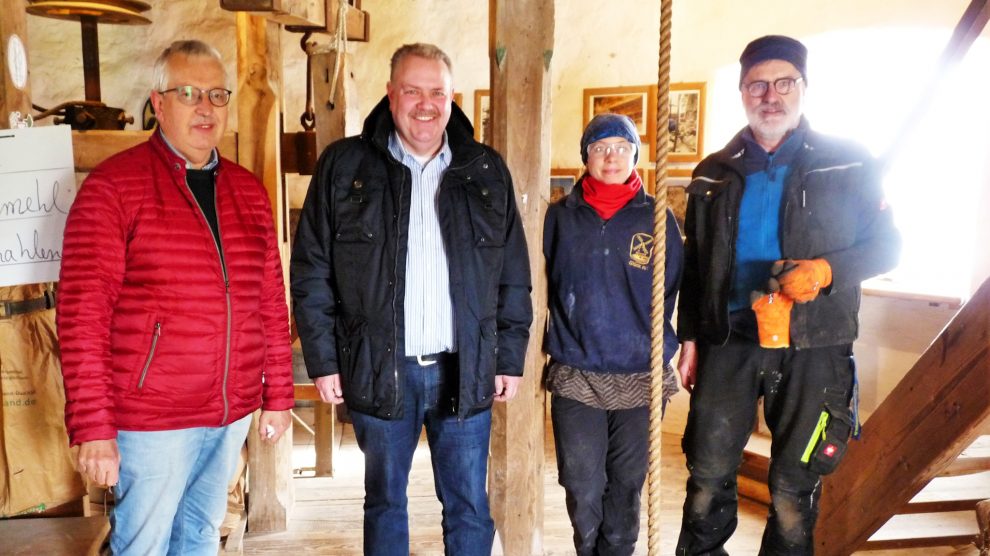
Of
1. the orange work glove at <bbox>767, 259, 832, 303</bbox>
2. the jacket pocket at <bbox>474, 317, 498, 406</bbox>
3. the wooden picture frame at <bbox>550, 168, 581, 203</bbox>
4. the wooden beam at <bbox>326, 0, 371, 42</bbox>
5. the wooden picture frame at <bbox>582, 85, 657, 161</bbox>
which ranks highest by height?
the wooden beam at <bbox>326, 0, 371, 42</bbox>

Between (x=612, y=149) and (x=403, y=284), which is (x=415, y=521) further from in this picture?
(x=612, y=149)

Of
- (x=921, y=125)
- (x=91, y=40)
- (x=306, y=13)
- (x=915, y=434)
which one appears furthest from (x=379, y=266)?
(x=921, y=125)

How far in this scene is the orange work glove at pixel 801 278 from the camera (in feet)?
6.02

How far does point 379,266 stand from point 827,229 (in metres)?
1.19

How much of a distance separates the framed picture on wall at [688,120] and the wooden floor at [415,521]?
1.78m

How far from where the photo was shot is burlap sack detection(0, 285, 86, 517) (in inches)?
82.0

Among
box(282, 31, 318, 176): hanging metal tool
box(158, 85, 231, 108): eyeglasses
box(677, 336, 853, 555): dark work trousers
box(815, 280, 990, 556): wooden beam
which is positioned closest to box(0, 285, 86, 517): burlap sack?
box(158, 85, 231, 108): eyeglasses

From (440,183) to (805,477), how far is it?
1.29 meters

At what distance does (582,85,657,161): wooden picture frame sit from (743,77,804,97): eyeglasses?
2.18 meters

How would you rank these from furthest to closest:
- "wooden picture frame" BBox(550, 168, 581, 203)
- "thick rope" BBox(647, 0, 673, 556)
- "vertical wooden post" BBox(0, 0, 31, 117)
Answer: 1. "wooden picture frame" BBox(550, 168, 581, 203)
2. "vertical wooden post" BBox(0, 0, 31, 117)
3. "thick rope" BBox(647, 0, 673, 556)

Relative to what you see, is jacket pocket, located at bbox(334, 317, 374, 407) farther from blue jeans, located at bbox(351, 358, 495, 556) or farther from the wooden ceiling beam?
the wooden ceiling beam

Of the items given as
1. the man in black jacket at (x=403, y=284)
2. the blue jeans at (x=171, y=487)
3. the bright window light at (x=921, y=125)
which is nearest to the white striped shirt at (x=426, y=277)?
the man in black jacket at (x=403, y=284)

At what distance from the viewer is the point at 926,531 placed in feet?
10.3

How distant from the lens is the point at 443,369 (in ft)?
6.33
